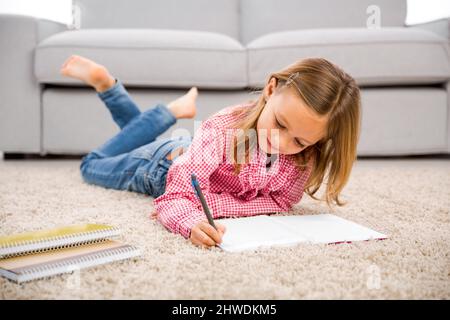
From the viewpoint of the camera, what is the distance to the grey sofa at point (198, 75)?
5.53ft

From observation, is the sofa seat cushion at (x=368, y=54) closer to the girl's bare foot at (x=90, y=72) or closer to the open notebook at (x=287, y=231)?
the girl's bare foot at (x=90, y=72)

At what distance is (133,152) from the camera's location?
1.26 m

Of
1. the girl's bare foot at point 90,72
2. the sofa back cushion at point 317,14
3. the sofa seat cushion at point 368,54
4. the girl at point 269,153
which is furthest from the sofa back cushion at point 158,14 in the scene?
the girl at point 269,153

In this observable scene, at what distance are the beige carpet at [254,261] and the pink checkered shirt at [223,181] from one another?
0.05 metres

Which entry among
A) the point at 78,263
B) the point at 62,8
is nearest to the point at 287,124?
the point at 78,263

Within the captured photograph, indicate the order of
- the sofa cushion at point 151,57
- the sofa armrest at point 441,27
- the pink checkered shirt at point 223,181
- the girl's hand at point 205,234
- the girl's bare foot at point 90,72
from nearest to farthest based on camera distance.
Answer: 1. the girl's hand at point 205,234
2. the pink checkered shirt at point 223,181
3. the girl's bare foot at point 90,72
4. the sofa cushion at point 151,57
5. the sofa armrest at point 441,27

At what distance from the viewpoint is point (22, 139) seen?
5.69 feet

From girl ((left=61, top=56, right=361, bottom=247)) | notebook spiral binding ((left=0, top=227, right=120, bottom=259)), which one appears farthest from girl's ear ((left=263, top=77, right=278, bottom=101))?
notebook spiral binding ((left=0, top=227, right=120, bottom=259))

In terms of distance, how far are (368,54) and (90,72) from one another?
3.15 feet

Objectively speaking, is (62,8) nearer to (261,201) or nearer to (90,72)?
(90,72)
